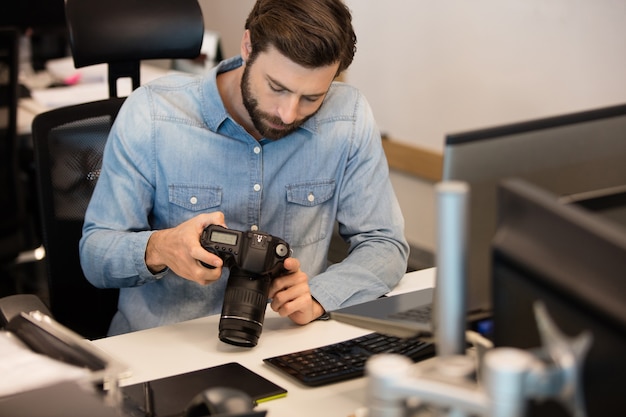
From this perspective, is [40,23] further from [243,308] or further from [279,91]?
[243,308]

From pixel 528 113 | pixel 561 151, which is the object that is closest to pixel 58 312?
pixel 561 151

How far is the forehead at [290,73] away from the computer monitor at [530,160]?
0.61 meters

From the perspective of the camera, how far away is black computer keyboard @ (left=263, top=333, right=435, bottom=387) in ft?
4.53

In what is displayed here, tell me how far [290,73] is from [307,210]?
0.30 meters

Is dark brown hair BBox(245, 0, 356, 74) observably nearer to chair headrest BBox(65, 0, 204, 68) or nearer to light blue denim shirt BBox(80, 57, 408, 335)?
light blue denim shirt BBox(80, 57, 408, 335)

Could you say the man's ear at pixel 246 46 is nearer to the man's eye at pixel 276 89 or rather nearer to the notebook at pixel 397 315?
the man's eye at pixel 276 89

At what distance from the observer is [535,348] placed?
909 millimetres

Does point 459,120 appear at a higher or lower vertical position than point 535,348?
lower

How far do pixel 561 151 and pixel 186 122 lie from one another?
828mm

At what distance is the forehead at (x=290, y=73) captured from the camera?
1665mm

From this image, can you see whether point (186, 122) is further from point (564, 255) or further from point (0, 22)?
point (0, 22)

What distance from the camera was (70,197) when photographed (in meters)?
1.90

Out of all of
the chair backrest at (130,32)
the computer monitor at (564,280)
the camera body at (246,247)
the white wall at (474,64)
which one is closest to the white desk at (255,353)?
the camera body at (246,247)

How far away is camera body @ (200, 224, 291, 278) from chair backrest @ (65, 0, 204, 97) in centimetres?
81
